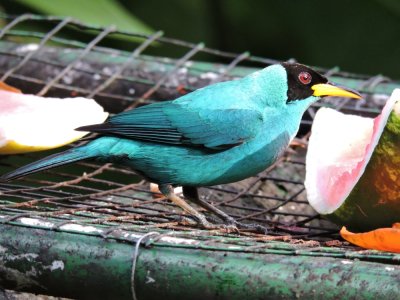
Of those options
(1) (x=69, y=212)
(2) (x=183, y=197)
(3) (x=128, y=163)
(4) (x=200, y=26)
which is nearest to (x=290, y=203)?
(2) (x=183, y=197)

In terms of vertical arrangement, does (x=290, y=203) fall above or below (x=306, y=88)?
below

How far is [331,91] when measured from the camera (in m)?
3.10

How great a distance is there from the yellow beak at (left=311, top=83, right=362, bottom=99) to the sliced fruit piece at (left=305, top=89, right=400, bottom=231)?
15cm

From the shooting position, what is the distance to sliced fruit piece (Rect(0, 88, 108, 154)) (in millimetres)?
3109

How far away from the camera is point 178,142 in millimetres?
3004

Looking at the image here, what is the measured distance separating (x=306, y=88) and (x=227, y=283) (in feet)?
4.06

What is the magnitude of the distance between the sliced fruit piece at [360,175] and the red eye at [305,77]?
22cm

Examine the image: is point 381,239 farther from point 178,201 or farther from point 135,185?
point 135,185

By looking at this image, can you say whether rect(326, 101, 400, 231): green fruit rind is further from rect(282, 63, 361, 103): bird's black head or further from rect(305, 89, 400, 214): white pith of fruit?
rect(282, 63, 361, 103): bird's black head

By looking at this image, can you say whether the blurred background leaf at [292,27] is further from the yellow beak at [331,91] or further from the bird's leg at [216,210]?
the bird's leg at [216,210]

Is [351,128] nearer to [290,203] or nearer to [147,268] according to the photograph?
[290,203]

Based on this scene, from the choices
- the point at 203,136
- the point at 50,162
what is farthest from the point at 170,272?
the point at 203,136

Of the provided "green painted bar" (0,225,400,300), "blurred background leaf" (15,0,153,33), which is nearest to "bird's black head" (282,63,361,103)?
"green painted bar" (0,225,400,300)

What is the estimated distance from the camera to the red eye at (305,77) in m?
3.12
